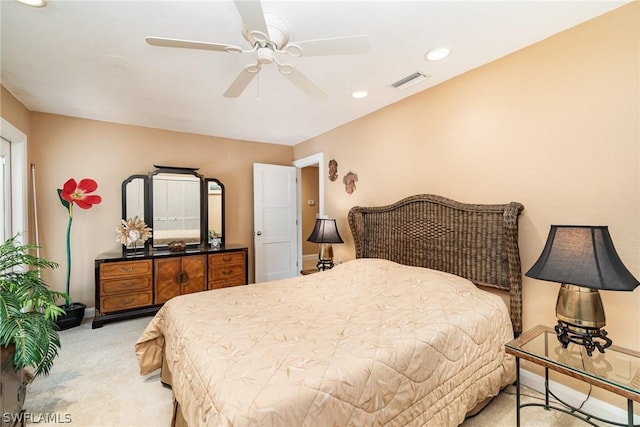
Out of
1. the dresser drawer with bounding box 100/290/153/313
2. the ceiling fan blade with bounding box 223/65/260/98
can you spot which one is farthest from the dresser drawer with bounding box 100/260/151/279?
the ceiling fan blade with bounding box 223/65/260/98

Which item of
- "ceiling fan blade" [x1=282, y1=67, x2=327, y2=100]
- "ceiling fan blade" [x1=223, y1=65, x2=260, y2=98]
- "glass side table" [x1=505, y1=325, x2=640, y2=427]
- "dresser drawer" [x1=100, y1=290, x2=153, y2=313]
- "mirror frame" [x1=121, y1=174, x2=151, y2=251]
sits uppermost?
"ceiling fan blade" [x1=223, y1=65, x2=260, y2=98]

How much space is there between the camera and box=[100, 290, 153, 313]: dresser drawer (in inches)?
132

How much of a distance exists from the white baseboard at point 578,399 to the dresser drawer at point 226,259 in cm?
337

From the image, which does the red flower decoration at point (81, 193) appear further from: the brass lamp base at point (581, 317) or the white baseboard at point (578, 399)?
the white baseboard at point (578, 399)

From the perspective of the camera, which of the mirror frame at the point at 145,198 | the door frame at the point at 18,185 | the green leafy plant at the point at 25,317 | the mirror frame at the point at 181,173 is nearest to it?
the green leafy plant at the point at 25,317

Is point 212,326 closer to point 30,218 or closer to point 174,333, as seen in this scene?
point 174,333

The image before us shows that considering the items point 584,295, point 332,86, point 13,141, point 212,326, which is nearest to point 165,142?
point 13,141

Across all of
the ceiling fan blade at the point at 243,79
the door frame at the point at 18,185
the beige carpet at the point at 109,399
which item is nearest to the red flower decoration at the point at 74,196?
the door frame at the point at 18,185

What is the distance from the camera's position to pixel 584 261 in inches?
59.8

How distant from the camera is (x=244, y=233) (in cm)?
480

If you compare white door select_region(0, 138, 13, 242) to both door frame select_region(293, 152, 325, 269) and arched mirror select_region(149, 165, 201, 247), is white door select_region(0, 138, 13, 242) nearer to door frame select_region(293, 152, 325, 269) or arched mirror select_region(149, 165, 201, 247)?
arched mirror select_region(149, 165, 201, 247)

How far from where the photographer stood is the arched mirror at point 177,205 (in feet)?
13.0

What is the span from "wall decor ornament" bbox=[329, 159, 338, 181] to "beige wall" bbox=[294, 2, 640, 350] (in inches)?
47.6

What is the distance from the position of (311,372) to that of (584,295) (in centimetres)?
157
